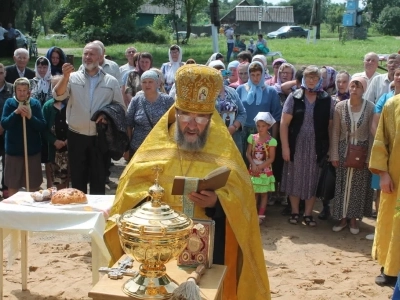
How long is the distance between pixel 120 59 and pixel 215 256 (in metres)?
22.2

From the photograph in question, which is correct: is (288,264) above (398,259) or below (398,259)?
below

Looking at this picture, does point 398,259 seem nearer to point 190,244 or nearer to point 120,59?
point 190,244

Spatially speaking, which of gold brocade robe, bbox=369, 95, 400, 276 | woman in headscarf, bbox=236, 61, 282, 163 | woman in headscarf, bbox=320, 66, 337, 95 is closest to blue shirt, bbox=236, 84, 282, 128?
woman in headscarf, bbox=236, 61, 282, 163

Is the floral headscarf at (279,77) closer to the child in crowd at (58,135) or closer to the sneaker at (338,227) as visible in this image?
the sneaker at (338,227)

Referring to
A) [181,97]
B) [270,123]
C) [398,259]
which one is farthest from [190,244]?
[270,123]

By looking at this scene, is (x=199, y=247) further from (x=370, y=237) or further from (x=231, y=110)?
(x=370, y=237)

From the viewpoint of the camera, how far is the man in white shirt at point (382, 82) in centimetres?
776

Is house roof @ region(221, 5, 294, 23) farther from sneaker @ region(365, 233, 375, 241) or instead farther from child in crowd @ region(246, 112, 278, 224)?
sneaker @ region(365, 233, 375, 241)

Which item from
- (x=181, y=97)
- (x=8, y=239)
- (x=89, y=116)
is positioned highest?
(x=181, y=97)

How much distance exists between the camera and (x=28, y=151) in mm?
7148

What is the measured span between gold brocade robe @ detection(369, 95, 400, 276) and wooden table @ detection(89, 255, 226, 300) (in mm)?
2325

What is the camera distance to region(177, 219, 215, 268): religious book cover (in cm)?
325

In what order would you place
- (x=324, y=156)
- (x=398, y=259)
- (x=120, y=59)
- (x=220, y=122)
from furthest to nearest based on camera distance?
1. (x=120, y=59)
2. (x=324, y=156)
3. (x=398, y=259)
4. (x=220, y=122)

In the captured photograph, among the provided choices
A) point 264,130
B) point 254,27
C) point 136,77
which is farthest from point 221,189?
point 254,27
